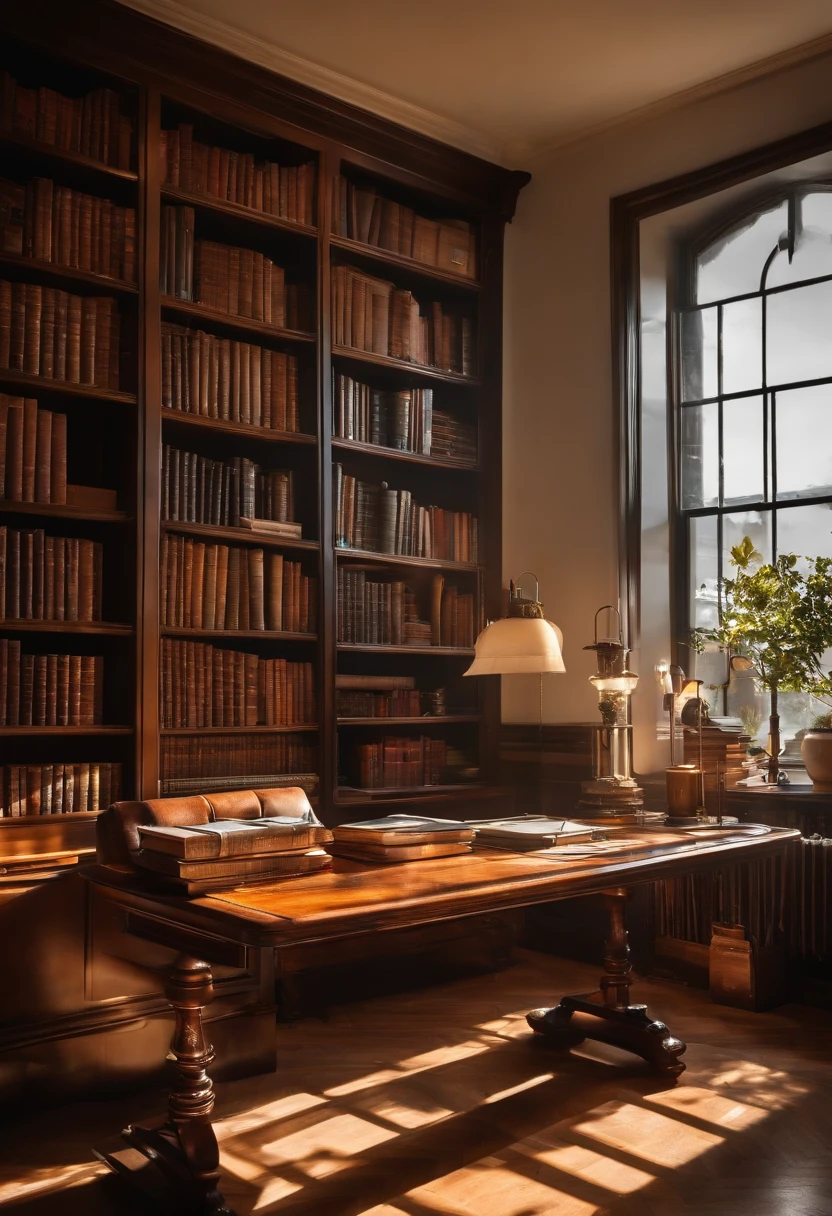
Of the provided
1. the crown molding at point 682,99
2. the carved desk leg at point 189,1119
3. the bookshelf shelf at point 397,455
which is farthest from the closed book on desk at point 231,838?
the crown molding at point 682,99

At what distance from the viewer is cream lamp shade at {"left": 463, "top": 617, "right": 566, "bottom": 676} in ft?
10.5

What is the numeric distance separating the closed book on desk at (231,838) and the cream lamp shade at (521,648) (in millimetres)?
962

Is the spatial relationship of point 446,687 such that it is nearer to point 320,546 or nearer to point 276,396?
point 320,546

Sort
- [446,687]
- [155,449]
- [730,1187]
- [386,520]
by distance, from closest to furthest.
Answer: [730,1187] → [155,449] → [386,520] → [446,687]

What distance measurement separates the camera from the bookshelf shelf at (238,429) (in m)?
3.81

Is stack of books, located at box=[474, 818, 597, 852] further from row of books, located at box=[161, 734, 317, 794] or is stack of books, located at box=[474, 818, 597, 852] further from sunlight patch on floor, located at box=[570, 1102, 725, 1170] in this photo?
row of books, located at box=[161, 734, 317, 794]

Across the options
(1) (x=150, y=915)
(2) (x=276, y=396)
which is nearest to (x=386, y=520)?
(2) (x=276, y=396)

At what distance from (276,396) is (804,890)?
8.77 feet

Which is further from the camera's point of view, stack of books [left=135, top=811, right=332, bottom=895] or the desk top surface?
stack of books [left=135, top=811, right=332, bottom=895]

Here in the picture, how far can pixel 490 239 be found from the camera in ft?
16.1

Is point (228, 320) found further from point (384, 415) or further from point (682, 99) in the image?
point (682, 99)

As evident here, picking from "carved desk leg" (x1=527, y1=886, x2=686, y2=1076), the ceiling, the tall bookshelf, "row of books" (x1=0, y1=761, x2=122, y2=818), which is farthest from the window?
"row of books" (x1=0, y1=761, x2=122, y2=818)

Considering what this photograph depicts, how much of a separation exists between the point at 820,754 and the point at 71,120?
3396 mm

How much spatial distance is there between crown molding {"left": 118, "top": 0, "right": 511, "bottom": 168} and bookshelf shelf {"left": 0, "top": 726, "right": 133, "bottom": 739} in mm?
2416
